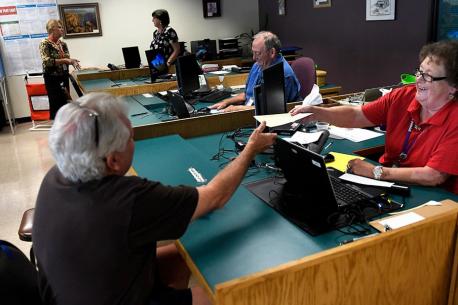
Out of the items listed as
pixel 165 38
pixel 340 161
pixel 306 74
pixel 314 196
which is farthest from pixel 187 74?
pixel 314 196

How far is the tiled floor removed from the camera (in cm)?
349

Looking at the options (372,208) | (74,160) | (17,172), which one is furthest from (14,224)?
(372,208)

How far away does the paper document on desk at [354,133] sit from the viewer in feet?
8.31

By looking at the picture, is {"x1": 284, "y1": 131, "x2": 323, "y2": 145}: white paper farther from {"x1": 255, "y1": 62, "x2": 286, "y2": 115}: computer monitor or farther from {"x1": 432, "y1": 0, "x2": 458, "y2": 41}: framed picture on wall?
{"x1": 432, "y1": 0, "x2": 458, "y2": 41}: framed picture on wall

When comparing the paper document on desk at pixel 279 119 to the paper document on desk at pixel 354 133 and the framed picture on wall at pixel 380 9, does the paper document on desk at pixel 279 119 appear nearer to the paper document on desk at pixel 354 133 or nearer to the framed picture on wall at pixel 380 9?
the paper document on desk at pixel 354 133

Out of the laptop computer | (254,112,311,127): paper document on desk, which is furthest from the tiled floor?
the laptop computer

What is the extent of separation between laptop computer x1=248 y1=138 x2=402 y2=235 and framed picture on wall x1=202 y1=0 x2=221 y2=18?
6217 millimetres

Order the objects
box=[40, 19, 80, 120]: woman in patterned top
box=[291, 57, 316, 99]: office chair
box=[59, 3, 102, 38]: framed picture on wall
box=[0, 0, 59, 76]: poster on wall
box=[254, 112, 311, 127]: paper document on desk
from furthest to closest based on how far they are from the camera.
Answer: box=[59, 3, 102, 38]: framed picture on wall, box=[0, 0, 59, 76]: poster on wall, box=[40, 19, 80, 120]: woman in patterned top, box=[291, 57, 316, 99]: office chair, box=[254, 112, 311, 127]: paper document on desk

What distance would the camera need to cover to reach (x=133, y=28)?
7.16 m

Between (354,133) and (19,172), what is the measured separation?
378cm

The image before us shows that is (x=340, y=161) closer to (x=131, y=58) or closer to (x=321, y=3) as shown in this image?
(x=131, y=58)

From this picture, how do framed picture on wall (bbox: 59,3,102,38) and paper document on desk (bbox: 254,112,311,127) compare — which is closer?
paper document on desk (bbox: 254,112,311,127)

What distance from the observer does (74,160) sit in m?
1.21

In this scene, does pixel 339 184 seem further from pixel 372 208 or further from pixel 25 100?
pixel 25 100
